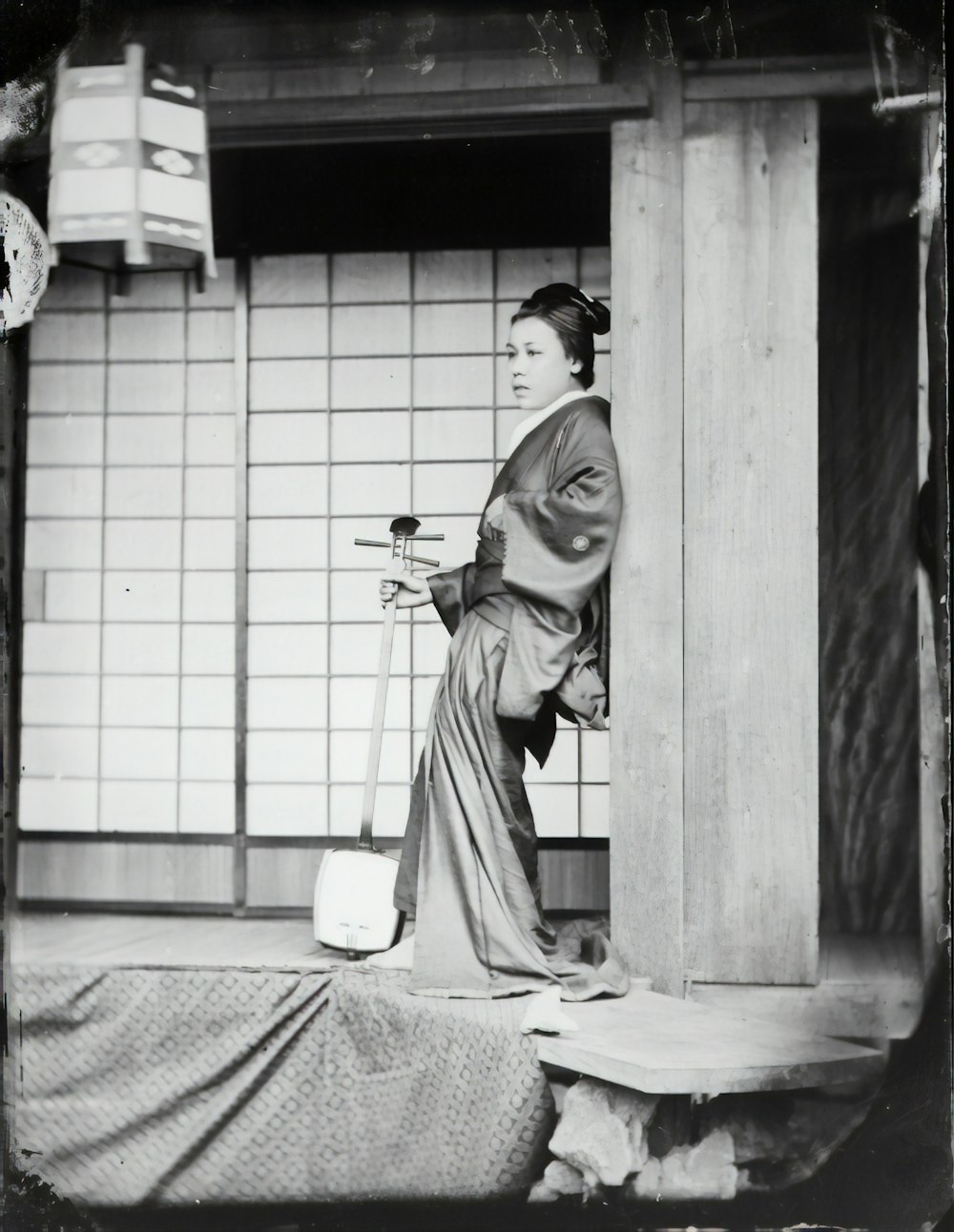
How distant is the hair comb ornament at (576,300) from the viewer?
4.12 metres

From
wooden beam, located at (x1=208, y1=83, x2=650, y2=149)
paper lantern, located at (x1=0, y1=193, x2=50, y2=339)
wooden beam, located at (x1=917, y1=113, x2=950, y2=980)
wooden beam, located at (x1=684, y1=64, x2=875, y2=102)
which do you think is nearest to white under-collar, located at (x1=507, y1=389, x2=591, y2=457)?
wooden beam, located at (x1=208, y1=83, x2=650, y2=149)

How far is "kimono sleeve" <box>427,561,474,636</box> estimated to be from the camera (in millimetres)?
4223

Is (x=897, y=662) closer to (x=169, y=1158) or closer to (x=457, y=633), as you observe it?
(x=457, y=633)

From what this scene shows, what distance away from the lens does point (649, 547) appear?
394 centimetres

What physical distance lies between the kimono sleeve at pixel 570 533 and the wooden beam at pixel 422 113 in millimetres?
1067

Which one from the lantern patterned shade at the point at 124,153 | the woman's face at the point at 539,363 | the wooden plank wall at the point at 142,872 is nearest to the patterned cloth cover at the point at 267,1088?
the wooden plank wall at the point at 142,872

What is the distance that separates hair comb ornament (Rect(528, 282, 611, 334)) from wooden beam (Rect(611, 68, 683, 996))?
0.19m

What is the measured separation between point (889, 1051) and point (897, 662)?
1240 millimetres

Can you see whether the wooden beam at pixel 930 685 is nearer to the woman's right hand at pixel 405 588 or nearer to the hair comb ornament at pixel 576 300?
the hair comb ornament at pixel 576 300

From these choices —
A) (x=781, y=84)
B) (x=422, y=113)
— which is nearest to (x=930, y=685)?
(x=781, y=84)

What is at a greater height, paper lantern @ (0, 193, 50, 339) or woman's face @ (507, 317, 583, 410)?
paper lantern @ (0, 193, 50, 339)

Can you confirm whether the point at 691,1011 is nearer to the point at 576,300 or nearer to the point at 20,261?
the point at 576,300

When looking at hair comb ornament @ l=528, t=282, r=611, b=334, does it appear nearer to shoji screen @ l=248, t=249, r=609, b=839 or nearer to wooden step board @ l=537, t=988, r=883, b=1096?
shoji screen @ l=248, t=249, r=609, b=839

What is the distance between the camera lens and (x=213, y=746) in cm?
488
